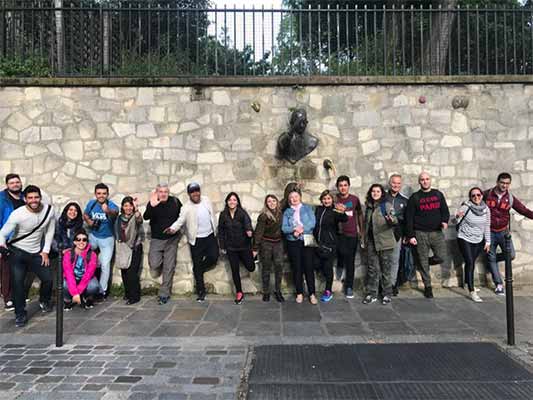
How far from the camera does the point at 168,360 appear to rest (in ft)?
13.9

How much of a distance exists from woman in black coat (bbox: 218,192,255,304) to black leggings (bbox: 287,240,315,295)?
2.04ft

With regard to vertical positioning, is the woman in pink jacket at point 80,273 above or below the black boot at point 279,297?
above

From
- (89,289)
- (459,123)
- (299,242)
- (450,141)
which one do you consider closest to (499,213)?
(450,141)

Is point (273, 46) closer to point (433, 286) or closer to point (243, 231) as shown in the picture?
point (243, 231)

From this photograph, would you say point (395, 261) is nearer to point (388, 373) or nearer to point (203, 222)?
point (388, 373)

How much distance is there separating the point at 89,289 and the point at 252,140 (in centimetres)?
330

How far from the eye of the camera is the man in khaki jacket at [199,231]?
21.0ft

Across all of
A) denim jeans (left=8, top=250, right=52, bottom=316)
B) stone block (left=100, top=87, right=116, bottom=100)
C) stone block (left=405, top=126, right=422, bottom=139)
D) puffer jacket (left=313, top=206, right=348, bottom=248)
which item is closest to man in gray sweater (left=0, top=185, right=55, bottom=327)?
denim jeans (left=8, top=250, right=52, bottom=316)

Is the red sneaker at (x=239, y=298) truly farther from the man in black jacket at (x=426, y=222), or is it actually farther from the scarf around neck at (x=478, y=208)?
the scarf around neck at (x=478, y=208)

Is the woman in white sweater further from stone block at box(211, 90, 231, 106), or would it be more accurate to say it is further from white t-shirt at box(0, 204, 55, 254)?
white t-shirt at box(0, 204, 55, 254)

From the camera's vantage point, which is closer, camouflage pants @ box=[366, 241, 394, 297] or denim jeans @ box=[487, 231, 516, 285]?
camouflage pants @ box=[366, 241, 394, 297]

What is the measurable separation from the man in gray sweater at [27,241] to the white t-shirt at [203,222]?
6.55ft

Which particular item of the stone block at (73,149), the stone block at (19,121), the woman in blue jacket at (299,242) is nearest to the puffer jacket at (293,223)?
the woman in blue jacket at (299,242)

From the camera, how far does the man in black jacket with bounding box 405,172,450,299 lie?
6473 millimetres
